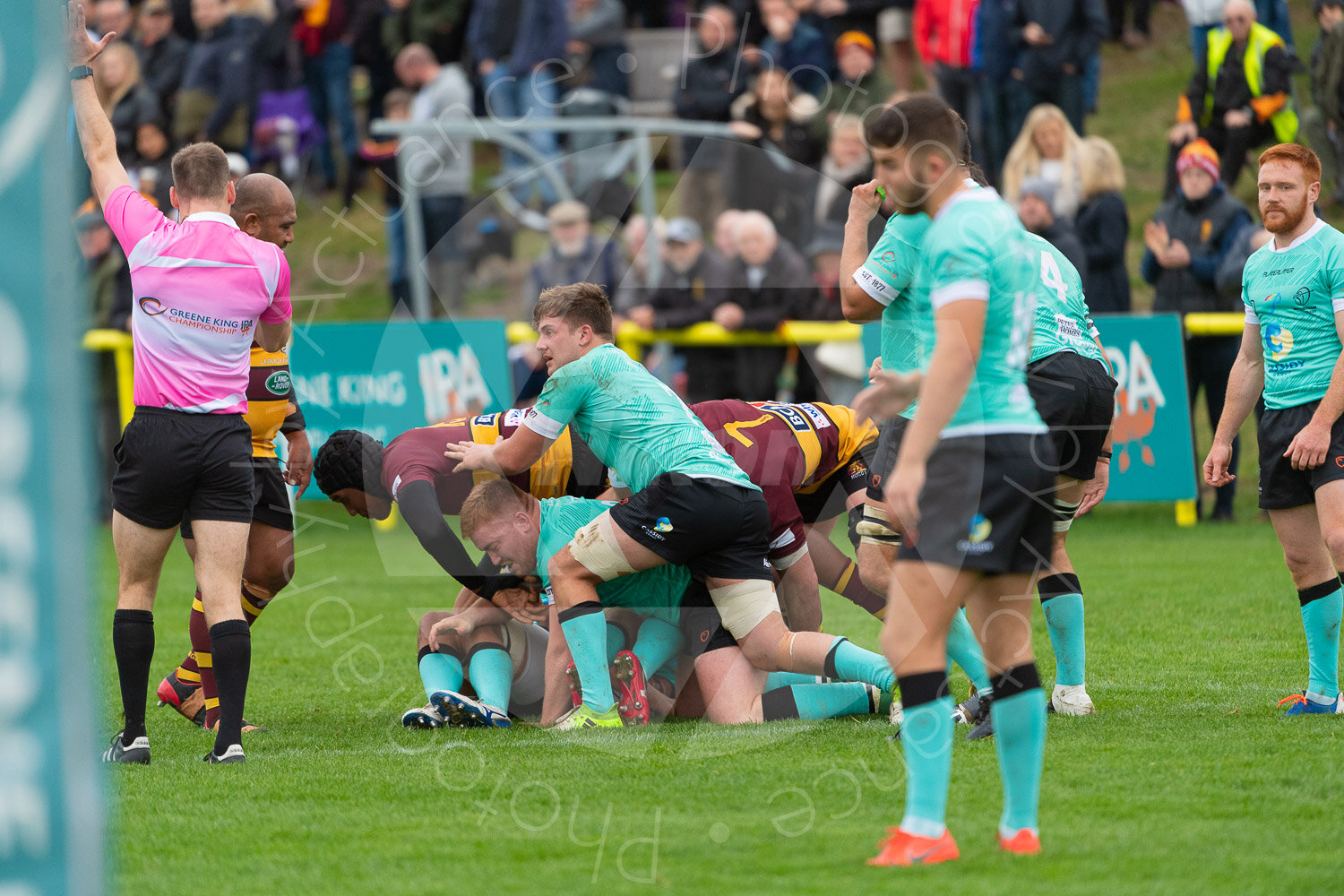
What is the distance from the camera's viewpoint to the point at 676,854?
411 centimetres

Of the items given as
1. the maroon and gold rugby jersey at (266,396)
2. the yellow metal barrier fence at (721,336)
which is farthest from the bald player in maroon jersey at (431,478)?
the yellow metal barrier fence at (721,336)

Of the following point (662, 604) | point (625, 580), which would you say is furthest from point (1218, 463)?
point (625, 580)

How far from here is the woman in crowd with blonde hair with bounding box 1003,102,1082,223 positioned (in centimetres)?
1171

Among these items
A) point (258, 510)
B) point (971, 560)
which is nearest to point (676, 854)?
point (971, 560)

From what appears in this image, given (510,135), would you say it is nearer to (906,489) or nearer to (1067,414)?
(1067,414)

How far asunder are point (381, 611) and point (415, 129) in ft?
22.5

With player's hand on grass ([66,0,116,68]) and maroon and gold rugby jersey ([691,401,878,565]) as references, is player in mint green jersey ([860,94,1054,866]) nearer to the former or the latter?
maroon and gold rugby jersey ([691,401,878,565])

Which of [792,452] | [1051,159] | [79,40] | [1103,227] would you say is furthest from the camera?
[1051,159]

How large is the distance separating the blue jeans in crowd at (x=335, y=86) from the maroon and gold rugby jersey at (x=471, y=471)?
1083cm

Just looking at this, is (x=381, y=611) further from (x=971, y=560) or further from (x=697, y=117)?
(x=697, y=117)

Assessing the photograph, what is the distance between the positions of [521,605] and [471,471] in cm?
61

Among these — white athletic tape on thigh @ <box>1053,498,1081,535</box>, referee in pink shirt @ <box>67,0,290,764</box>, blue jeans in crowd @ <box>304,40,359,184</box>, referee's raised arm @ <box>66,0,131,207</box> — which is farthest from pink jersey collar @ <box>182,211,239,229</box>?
blue jeans in crowd @ <box>304,40,359,184</box>

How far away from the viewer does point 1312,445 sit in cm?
553

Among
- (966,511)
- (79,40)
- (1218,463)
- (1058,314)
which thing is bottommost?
(1218,463)
